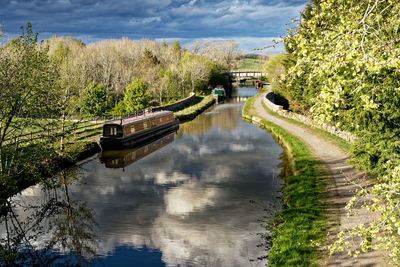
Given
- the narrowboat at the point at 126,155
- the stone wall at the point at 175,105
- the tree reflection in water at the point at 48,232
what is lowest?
the tree reflection in water at the point at 48,232

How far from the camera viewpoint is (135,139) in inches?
1085

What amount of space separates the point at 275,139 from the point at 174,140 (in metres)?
9.97

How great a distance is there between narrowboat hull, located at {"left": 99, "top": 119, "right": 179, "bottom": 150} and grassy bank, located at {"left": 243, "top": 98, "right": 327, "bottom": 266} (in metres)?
14.3

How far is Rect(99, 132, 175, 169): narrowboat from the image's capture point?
2314cm

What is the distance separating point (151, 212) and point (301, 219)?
6.86 meters

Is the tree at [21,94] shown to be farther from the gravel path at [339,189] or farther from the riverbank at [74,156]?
the gravel path at [339,189]

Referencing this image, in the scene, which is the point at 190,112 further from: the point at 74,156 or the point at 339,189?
the point at 339,189

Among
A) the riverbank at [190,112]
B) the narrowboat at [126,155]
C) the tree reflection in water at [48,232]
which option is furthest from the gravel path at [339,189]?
the riverbank at [190,112]

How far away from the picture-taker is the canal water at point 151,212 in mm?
11401

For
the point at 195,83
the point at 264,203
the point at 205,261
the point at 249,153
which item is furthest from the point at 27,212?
the point at 195,83

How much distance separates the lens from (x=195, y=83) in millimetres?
67625

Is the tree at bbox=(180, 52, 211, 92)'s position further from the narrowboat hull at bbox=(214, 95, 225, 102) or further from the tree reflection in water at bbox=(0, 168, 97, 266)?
the tree reflection in water at bbox=(0, 168, 97, 266)

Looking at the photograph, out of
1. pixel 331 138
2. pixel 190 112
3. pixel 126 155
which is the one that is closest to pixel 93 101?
pixel 190 112

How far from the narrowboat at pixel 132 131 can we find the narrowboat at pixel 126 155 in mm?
513
